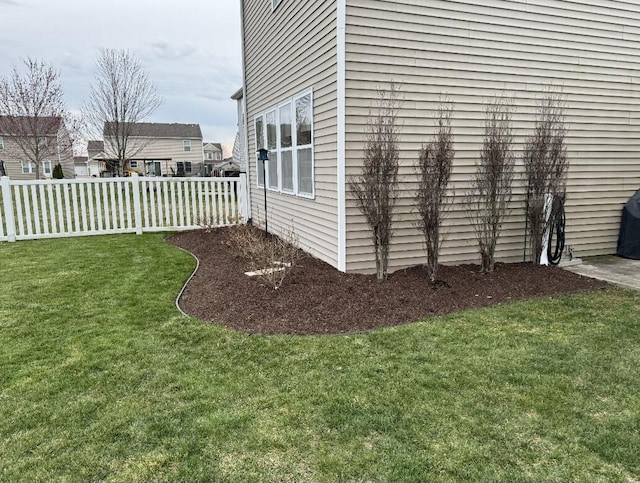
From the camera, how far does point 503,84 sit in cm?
542

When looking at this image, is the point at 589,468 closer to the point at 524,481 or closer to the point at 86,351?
the point at 524,481

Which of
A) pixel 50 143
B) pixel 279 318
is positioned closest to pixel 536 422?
pixel 279 318

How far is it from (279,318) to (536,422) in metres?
2.30

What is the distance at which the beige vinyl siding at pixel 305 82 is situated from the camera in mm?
5125

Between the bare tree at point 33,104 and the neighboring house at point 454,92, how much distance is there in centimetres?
1863

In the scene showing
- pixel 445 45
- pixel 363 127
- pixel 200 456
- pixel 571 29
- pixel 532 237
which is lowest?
pixel 200 456

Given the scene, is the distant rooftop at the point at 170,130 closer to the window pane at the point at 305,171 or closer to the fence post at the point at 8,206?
the fence post at the point at 8,206

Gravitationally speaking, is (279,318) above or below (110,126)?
below

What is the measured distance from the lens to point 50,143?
Answer: 22.4 meters

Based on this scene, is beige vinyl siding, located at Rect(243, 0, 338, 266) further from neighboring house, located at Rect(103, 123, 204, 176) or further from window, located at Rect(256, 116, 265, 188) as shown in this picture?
neighboring house, located at Rect(103, 123, 204, 176)

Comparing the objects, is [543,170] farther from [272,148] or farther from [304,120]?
[272,148]

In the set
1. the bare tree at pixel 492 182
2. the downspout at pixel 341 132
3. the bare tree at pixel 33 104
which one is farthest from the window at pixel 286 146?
the bare tree at pixel 33 104

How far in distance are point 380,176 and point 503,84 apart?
231 centimetres

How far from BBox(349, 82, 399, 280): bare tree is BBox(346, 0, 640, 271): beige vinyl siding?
15 cm
